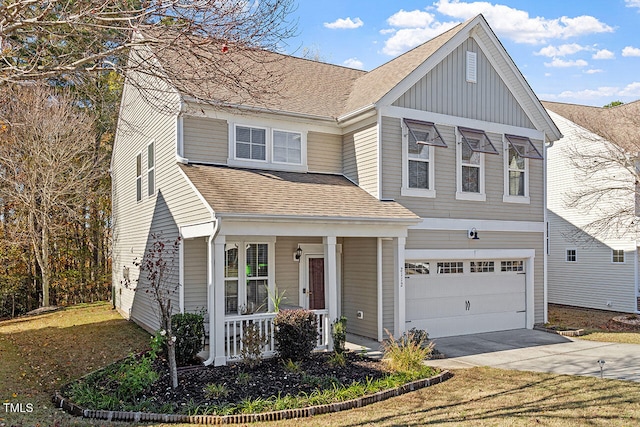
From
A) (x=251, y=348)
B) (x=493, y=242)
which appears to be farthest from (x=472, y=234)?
(x=251, y=348)

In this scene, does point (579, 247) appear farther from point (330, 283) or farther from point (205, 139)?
point (205, 139)

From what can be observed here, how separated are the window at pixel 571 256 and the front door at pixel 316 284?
13247 mm

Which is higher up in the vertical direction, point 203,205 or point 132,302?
point 203,205

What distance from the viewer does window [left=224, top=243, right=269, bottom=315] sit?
40.5ft

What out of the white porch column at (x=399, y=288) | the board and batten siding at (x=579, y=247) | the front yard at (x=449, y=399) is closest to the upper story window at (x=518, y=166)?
the white porch column at (x=399, y=288)

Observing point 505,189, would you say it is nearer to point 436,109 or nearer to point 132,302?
point 436,109

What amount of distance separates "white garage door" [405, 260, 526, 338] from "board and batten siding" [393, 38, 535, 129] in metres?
4.04

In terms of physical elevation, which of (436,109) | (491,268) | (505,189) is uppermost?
(436,109)

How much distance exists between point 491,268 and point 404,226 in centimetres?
413

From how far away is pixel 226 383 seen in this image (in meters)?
8.47

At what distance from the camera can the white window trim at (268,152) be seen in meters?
12.7

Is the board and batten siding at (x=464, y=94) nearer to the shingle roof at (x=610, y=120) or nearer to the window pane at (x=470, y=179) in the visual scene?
→ the window pane at (x=470, y=179)

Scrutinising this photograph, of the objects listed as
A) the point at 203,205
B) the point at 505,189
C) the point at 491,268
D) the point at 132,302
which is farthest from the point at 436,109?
the point at 132,302

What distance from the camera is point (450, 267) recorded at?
1380 cm
